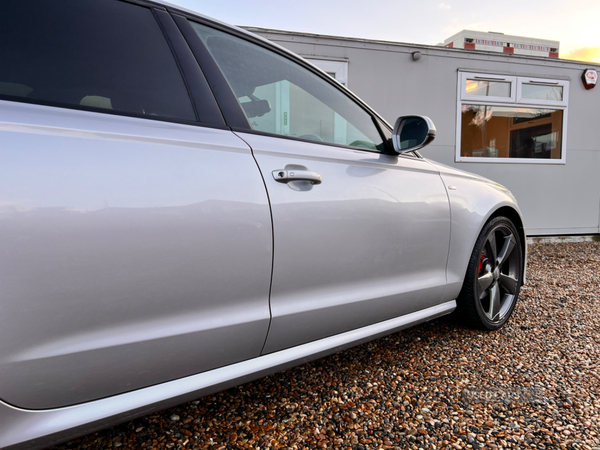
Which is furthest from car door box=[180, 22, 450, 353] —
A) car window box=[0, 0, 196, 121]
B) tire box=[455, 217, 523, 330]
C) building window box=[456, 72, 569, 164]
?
building window box=[456, 72, 569, 164]

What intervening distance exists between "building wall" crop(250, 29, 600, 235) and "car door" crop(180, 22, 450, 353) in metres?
3.83

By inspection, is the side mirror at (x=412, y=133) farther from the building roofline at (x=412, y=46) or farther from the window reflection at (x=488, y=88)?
the window reflection at (x=488, y=88)

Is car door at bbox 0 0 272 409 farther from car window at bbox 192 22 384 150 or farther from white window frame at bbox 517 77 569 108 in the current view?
white window frame at bbox 517 77 569 108

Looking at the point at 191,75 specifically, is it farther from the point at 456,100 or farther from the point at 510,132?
the point at 510,132

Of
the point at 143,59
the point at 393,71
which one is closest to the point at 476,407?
the point at 143,59

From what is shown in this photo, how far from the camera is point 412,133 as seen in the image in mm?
1872

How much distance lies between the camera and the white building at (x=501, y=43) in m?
7.69

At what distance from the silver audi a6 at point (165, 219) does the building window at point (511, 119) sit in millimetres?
4969

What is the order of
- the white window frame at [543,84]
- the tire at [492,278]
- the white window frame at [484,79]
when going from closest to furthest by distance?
1. the tire at [492,278]
2. the white window frame at [484,79]
3. the white window frame at [543,84]

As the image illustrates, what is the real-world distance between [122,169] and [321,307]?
0.86 m

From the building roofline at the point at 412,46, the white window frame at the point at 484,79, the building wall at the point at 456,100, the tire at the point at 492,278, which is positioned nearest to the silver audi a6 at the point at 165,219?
the tire at the point at 492,278

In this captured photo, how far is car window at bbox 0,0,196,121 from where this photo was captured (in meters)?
0.96

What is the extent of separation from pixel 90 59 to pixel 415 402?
179 cm

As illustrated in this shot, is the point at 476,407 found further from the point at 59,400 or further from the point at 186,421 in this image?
the point at 59,400
